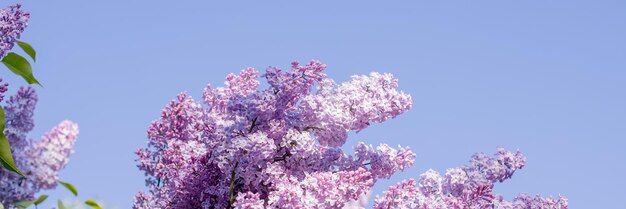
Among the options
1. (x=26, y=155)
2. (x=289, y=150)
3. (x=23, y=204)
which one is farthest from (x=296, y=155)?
(x=26, y=155)

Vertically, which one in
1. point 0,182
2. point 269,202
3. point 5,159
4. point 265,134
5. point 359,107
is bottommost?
point 5,159

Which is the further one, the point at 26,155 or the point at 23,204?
the point at 26,155

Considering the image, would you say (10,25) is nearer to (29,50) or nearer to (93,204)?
(29,50)

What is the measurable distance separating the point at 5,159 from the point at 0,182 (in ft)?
47.8

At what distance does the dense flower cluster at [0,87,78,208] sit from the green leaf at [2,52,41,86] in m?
10.2

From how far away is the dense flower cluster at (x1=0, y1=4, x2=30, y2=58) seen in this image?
5.65m

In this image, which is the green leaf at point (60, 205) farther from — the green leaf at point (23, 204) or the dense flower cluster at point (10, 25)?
the dense flower cluster at point (10, 25)

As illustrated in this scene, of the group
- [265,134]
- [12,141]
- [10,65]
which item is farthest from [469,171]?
[12,141]

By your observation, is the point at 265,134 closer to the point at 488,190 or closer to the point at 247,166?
the point at 247,166

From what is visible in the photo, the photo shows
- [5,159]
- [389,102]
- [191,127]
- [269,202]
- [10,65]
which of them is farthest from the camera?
[191,127]

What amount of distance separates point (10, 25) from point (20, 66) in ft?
11.5

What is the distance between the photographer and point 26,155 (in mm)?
18750

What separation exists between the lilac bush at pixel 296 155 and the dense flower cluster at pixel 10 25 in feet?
7.77

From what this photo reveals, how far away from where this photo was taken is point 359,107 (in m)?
7.94
